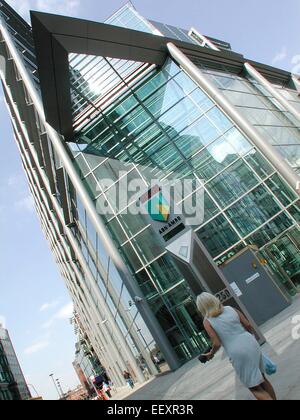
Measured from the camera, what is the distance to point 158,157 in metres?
20.5

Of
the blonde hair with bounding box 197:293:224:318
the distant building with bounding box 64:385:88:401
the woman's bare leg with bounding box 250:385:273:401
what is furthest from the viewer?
the distant building with bounding box 64:385:88:401

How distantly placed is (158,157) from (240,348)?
16.9 metres

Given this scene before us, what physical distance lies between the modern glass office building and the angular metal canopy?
55mm

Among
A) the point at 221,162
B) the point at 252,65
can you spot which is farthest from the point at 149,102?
the point at 252,65

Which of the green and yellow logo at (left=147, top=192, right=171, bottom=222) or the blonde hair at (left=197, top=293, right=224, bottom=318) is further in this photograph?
the green and yellow logo at (left=147, top=192, right=171, bottom=222)

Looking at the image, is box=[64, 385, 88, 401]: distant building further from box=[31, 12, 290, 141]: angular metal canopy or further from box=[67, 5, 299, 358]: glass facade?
Result: box=[31, 12, 290, 141]: angular metal canopy

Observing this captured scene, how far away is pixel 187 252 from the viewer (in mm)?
10414

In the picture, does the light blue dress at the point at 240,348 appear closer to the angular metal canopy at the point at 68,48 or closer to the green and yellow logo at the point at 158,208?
the green and yellow logo at the point at 158,208

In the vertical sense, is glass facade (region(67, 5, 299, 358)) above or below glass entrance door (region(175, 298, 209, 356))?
above

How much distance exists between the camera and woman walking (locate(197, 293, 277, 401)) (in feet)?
13.4

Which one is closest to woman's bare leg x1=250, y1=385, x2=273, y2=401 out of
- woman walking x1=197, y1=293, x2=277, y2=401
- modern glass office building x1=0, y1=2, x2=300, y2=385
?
woman walking x1=197, y1=293, x2=277, y2=401

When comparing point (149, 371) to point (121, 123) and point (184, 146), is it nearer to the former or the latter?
point (184, 146)

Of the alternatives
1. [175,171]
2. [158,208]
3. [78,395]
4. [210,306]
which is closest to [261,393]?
[210,306]
